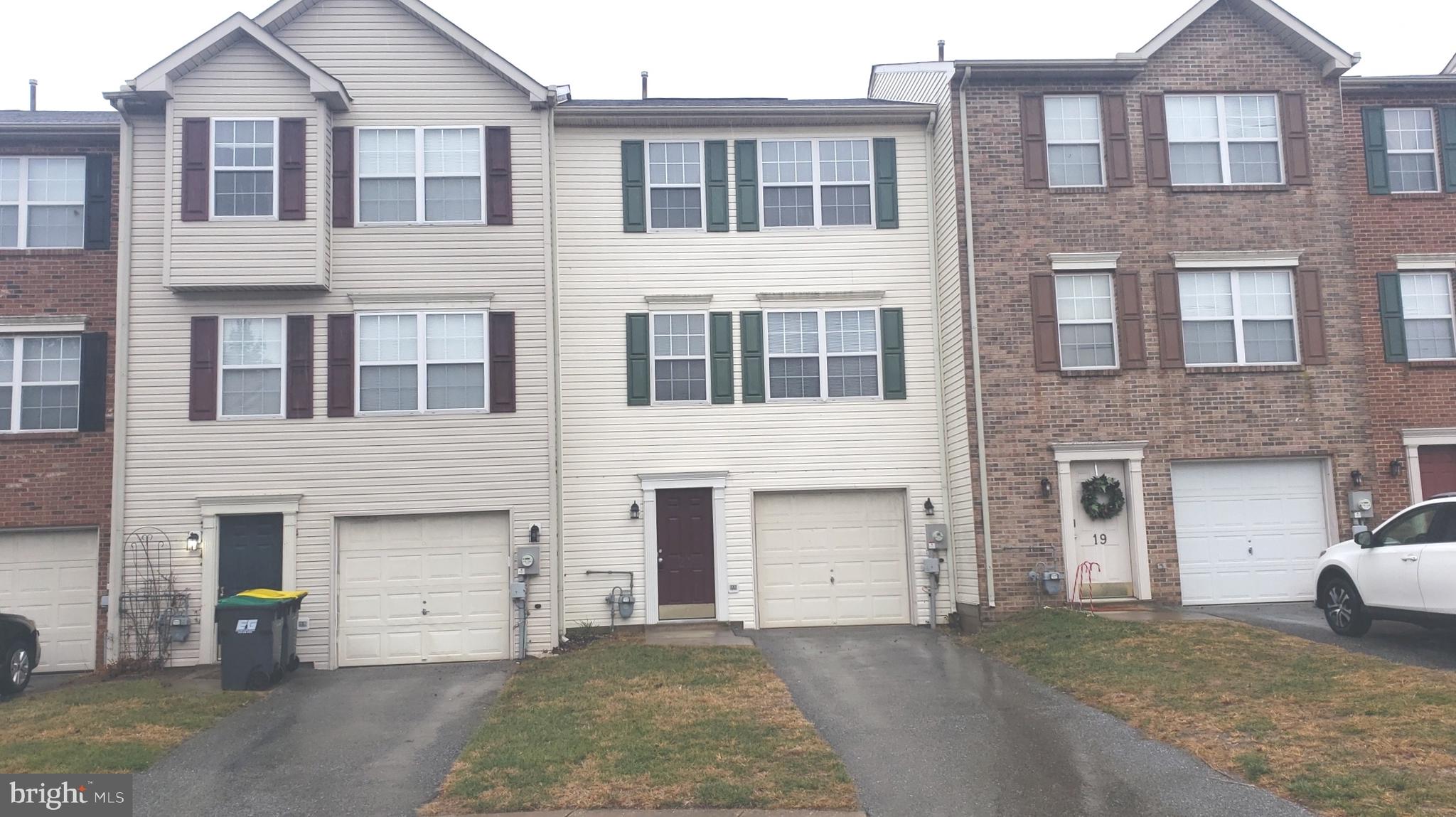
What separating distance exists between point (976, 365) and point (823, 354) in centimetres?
248

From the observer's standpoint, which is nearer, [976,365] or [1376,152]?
[976,365]

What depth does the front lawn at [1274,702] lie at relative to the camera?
283 inches

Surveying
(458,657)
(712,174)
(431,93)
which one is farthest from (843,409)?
(431,93)

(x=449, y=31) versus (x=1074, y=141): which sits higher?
(x=449, y=31)

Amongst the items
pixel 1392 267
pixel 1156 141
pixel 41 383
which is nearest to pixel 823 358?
pixel 1156 141

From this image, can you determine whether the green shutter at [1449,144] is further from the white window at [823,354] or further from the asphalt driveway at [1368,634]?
the white window at [823,354]

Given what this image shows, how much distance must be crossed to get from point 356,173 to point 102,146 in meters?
4.15

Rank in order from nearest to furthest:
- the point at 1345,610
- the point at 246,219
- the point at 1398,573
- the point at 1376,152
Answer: the point at 1398,573 < the point at 1345,610 < the point at 246,219 < the point at 1376,152

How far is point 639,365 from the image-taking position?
1591 centimetres

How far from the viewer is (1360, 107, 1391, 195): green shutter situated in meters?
16.5

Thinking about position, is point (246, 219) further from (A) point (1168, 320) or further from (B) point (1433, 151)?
(B) point (1433, 151)

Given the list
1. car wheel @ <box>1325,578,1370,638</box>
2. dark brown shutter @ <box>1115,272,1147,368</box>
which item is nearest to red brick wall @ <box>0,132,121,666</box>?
dark brown shutter @ <box>1115,272,1147,368</box>

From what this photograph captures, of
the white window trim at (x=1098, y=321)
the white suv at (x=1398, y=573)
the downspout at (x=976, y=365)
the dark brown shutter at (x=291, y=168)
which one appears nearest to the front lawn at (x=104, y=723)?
the dark brown shutter at (x=291, y=168)

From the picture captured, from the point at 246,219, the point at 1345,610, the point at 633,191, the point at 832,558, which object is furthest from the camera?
the point at 633,191
